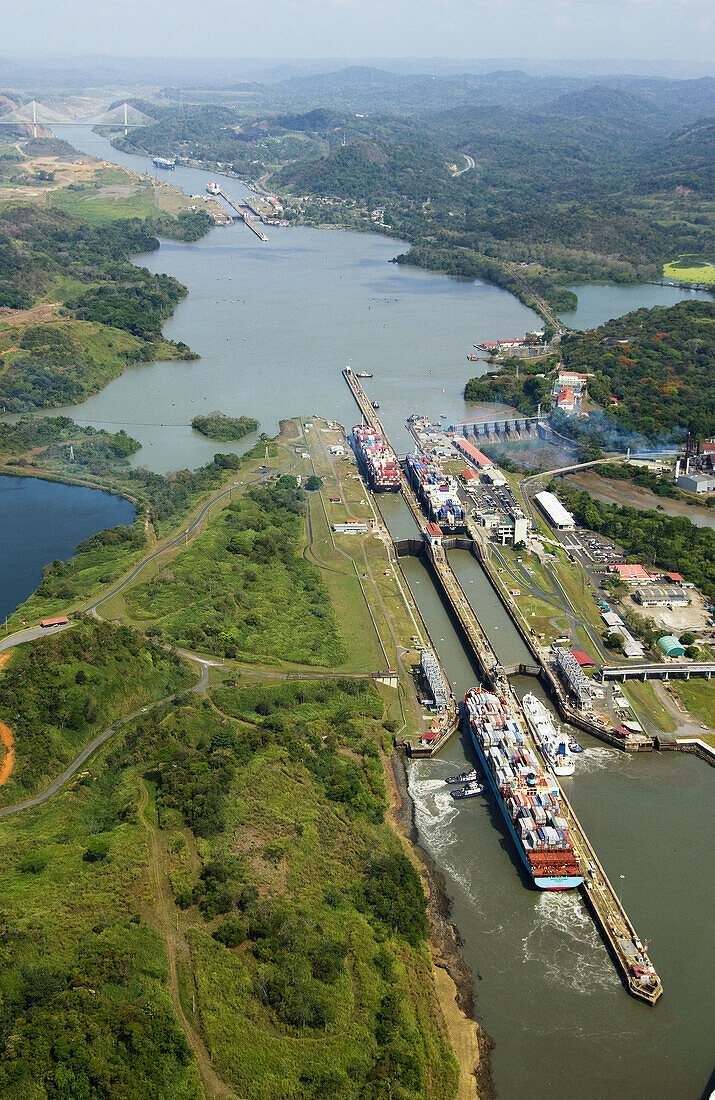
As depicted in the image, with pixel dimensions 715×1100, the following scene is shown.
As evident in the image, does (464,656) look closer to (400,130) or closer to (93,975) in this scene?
(93,975)

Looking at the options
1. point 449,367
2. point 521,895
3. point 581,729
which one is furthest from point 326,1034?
Answer: point 449,367

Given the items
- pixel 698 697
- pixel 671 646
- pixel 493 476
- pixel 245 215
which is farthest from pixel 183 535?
pixel 245 215

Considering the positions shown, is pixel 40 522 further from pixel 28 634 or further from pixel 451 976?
pixel 451 976

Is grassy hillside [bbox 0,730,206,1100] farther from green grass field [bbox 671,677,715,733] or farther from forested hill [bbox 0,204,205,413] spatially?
forested hill [bbox 0,204,205,413]

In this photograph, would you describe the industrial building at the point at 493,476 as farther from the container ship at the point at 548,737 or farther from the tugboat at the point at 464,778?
the tugboat at the point at 464,778

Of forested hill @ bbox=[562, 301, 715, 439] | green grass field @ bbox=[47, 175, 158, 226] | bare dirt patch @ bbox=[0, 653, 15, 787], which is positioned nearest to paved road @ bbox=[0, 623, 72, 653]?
bare dirt patch @ bbox=[0, 653, 15, 787]

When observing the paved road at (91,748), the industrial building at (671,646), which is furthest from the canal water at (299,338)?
the industrial building at (671,646)
